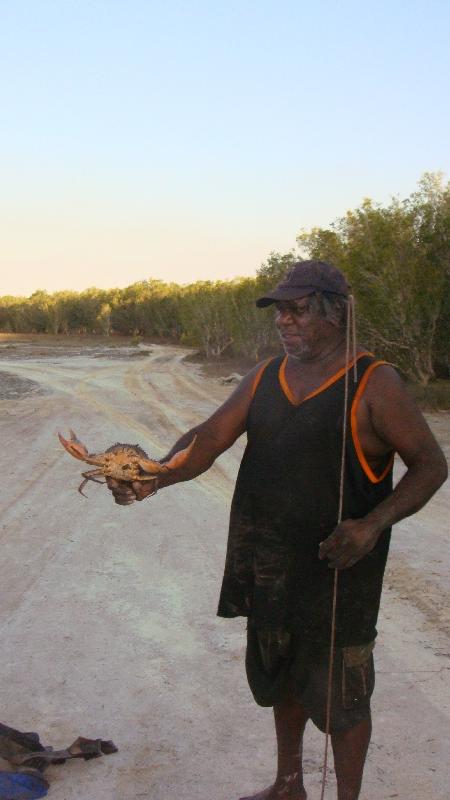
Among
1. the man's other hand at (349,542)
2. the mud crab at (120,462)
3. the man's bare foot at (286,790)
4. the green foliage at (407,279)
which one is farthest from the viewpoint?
the green foliage at (407,279)

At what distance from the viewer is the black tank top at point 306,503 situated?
8.18 feet

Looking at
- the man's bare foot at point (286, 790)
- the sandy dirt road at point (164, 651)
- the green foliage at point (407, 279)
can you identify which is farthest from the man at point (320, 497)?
the green foliage at point (407, 279)

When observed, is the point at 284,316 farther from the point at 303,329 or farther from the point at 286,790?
the point at 286,790

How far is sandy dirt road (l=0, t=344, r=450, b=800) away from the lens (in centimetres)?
315

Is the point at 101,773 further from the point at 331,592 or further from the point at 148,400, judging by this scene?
the point at 148,400

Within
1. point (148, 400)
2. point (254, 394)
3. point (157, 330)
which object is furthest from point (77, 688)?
point (157, 330)

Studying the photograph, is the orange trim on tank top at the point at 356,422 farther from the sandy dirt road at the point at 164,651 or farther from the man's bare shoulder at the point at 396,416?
the sandy dirt road at the point at 164,651

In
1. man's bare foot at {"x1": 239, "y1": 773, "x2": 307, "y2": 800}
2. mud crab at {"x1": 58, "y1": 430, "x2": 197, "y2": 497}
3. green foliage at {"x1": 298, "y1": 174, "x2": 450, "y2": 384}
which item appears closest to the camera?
mud crab at {"x1": 58, "y1": 430, "x2": 197, "y2": 497}

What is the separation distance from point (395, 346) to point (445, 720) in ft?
48.8

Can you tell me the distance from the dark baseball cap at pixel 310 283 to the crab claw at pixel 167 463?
607mm

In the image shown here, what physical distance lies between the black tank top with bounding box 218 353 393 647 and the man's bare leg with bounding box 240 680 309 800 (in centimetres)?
42

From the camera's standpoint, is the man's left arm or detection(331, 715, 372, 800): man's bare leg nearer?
the man's left arm

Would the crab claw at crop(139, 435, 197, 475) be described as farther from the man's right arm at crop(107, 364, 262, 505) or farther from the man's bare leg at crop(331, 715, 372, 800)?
the man's bare leg at crop(331, 715, 372, 800)

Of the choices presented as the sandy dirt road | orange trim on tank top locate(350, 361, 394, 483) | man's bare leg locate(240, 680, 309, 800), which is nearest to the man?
orange trim on tank top locate(350, 361, 394, 483)
